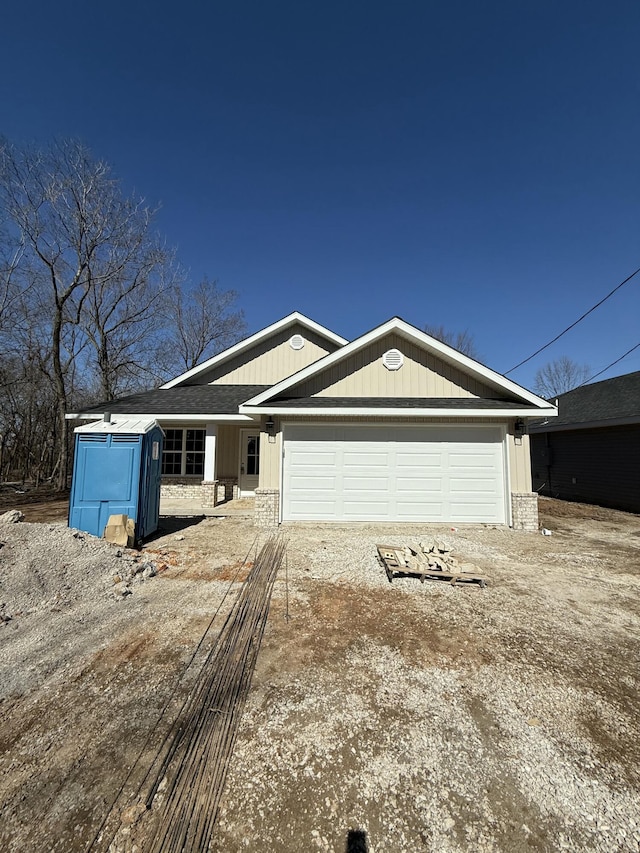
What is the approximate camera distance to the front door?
1370 centimetres

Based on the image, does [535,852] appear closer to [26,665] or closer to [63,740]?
[63,740]

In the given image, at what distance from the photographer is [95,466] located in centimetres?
761

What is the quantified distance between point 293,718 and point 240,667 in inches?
33.2

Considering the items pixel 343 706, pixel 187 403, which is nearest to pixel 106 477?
pixel 187 403

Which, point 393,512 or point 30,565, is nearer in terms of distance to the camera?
point 30,565

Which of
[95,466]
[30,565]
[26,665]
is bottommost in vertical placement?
[26,665]

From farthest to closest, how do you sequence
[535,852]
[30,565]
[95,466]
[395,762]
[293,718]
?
[95,466], [30,565], [293,718], [395,762], [535,852]

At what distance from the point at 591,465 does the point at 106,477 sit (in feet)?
55.3

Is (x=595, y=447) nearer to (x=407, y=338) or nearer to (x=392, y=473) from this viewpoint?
(x=407, y=338)

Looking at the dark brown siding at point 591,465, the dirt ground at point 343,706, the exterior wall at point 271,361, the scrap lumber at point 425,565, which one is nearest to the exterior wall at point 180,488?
the exterior wall at point 271,361

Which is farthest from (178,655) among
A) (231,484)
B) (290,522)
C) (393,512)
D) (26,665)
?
(231,484)

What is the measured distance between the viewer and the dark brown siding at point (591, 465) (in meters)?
12.8

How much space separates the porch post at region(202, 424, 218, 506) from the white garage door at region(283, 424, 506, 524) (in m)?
3.57

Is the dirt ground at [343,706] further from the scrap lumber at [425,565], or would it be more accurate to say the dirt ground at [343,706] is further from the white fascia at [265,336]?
the white fascia at [265,336]
